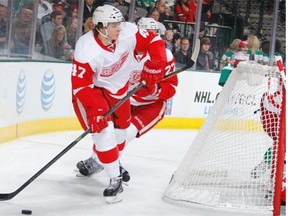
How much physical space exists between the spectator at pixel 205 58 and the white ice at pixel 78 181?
2.07 metres

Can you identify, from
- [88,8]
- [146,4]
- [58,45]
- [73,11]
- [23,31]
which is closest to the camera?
[23,31]

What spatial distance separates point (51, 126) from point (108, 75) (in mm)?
2721

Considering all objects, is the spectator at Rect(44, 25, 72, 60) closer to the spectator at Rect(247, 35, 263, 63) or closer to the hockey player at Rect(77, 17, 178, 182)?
the hockey player at Rect(77, 17, 178, 182)

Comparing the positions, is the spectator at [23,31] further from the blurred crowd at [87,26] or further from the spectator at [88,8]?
the spectator at [88,8]

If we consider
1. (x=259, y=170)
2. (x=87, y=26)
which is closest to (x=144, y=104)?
(x=259, y=170)

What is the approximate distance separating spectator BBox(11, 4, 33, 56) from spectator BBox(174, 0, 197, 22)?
2381 millimetres

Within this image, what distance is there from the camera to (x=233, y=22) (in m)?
9.19

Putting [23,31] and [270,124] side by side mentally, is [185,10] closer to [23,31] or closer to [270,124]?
[23,31]

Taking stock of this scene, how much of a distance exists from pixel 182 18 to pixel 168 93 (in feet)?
13.1

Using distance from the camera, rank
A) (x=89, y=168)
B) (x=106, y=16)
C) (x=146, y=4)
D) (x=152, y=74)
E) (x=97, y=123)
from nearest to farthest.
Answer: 1. (x=97, y=123)
2. (x=106, y=16)
3. (x=152, y=74)
4. (x=89, y=168)
5. (x=146, y=4)

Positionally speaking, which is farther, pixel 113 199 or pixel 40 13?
pixel 40 13

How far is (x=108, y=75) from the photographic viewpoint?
391 cm

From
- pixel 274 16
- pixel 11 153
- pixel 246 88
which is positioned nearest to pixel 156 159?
pixel 11 153

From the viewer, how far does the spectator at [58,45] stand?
685 cm
